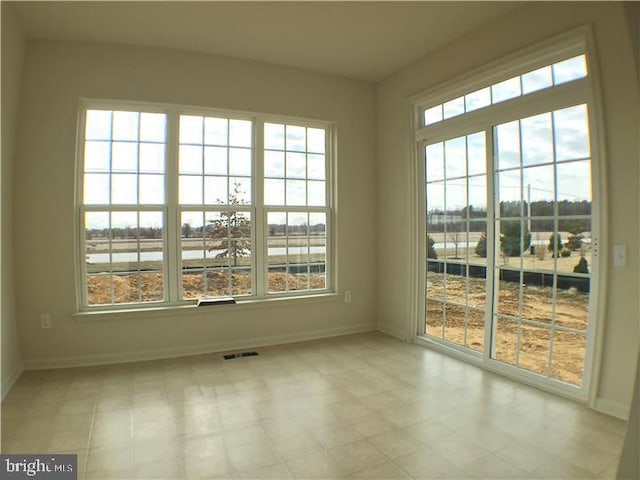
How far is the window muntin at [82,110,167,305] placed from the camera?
359cm

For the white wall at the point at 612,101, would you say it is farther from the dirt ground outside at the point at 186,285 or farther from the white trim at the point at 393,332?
the dirt ground outside at the point at 186,285

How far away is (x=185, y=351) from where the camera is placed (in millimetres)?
3791

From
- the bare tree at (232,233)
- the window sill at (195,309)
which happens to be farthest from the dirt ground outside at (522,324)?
the bare tree at (232,233)

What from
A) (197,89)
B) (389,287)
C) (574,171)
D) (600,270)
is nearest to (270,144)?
(197,89)

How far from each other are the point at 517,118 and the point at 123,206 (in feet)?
11.9

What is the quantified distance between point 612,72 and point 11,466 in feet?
14.1

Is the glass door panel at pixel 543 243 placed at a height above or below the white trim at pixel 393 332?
above

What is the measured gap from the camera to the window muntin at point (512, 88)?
278 cm

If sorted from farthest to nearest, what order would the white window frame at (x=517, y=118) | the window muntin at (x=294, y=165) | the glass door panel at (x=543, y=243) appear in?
the window muntin at (x=294, y=165)
the glass door panel at (x=543, y=243)
the white window frame at (x=517, y=118)

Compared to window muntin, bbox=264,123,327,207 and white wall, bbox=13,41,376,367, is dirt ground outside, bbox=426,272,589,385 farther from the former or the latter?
window muntin, bbox=264,123,327,207

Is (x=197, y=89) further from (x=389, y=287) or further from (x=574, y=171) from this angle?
(x=574, y=171)

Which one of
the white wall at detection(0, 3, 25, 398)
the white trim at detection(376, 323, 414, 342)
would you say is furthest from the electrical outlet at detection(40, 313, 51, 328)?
the white trim at detection(376, 323, 414, 342)

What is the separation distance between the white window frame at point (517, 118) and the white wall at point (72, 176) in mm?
923

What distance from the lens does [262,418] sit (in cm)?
251
